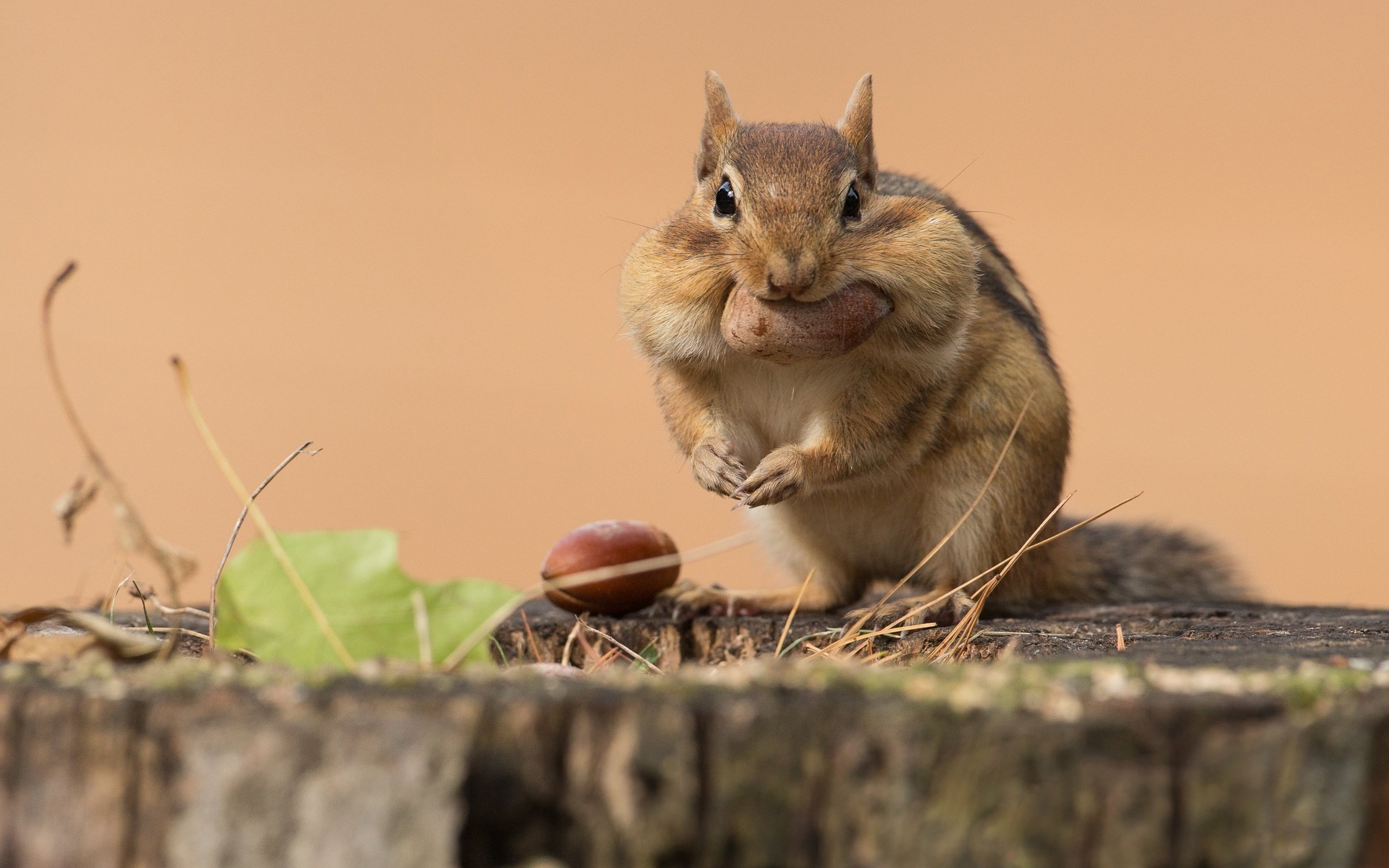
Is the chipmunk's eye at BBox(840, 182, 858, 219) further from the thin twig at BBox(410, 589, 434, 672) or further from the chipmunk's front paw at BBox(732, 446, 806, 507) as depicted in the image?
the thin twig at BBox(410, 589, 434, 672)

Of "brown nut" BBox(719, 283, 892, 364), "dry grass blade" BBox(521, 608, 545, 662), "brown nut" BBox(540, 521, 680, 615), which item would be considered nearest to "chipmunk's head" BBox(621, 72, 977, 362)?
"brown nut" BBox(719, 283, 892, 364)

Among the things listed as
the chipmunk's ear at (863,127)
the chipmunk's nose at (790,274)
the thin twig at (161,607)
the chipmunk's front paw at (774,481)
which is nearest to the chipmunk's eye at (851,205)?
the chipmunk's ear at (863,127)

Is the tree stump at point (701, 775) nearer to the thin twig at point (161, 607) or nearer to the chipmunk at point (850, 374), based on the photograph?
the thin twig at point (161, 607)

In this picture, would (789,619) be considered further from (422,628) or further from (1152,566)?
(1152,566)

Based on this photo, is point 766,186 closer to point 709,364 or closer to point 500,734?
point 709,364

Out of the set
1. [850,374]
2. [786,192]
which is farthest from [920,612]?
[786,192]
